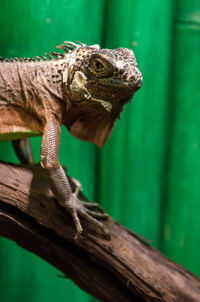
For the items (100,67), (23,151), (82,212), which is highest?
(100,67)

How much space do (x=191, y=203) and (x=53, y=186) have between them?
2.98 m

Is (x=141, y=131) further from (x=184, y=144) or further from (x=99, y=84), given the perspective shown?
(x=99, y=84)

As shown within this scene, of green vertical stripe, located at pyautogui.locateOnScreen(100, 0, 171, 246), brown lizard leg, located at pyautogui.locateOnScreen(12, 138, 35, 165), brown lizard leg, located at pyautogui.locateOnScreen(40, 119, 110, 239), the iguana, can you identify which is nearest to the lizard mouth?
the iguana

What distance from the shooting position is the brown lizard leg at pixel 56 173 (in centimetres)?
252

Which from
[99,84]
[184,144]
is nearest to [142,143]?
[184,144]

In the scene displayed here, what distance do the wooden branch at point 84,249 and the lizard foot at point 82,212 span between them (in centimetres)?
9

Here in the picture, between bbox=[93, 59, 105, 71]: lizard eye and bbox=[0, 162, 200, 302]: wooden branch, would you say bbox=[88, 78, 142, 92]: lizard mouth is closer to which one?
bbox=[93, 59, 105, 71]: lizard eye

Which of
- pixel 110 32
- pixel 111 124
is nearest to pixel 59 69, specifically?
pixel 111 124

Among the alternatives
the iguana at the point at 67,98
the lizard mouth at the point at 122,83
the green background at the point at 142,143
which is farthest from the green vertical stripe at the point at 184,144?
the lizard mouth at the point at 122,83

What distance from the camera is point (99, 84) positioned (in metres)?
2.52

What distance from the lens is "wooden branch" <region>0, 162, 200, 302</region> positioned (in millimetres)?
2686

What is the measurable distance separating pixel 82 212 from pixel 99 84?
1.02 m

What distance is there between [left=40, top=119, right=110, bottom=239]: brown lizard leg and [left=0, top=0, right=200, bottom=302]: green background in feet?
5.27

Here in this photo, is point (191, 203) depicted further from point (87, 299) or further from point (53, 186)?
point (53, 186)
